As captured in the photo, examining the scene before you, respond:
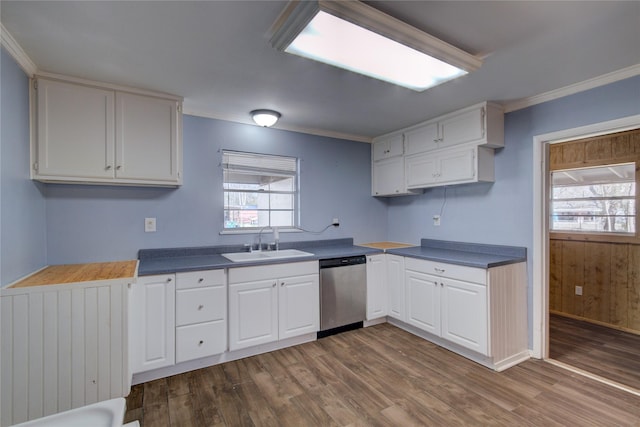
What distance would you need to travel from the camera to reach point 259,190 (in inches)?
136

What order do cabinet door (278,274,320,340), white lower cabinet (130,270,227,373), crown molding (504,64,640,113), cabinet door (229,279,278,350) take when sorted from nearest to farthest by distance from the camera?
crown molding (504,64,640,113) < white lower cabinet (130,270,227,373) < cabinet door (229,279,278,350) < cabinet door (278,274,320,340)

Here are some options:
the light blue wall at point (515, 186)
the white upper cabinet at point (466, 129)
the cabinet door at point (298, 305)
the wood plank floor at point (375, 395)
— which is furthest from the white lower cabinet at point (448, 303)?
the white upper cabinet at point (466, 129)

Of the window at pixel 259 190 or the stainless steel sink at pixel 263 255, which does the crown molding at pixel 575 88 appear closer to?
the window at pixel 259 190

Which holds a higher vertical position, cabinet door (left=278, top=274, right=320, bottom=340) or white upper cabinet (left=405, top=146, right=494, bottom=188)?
white upper cabinet (left=405, top=146, right=494, bottom=188)

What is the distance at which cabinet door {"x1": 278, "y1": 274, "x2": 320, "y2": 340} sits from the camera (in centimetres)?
289

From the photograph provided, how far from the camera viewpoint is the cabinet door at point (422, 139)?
3.24 meters

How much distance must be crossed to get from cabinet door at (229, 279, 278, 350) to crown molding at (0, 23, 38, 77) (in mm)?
2093

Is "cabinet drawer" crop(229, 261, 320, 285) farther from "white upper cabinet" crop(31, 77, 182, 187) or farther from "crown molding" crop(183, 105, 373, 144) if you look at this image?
"crown molding" crop(183, 105, 373, 144)

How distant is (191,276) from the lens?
2.47m

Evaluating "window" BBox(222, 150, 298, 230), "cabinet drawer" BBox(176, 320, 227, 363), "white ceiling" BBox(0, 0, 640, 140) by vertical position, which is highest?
"white ceiling" BBox(0, 0, 640, 140)

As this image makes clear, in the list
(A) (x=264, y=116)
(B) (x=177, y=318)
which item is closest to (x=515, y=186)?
(A) (x=264, y=116)

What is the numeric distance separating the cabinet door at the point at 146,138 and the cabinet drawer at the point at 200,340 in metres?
1.27

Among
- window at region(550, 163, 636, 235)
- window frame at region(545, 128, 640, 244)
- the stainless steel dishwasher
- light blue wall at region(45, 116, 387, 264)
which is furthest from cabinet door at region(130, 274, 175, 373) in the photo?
window at region(550, 163, 636, 235)

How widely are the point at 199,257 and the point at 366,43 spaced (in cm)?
232
